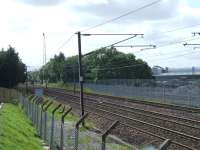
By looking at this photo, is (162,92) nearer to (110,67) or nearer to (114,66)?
(110,67)

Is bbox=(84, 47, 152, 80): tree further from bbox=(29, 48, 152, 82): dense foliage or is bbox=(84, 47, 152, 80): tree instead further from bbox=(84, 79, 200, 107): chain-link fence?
bbox=(84, 79, 200, 107): chain-link fence

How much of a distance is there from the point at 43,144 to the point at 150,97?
169ft

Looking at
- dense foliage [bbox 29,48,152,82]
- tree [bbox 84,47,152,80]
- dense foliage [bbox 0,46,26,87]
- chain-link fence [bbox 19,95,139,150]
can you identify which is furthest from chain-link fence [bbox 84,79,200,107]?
chain-link fence [bbox 19,95,139,150]

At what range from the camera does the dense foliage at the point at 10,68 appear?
3376 inches

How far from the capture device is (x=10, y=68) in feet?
282

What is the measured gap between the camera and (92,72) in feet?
486

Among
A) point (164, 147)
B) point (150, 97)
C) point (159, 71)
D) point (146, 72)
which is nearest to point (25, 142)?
point (164, 147)

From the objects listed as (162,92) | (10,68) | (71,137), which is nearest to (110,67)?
(10,68)

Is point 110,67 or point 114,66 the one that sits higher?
point 114,66

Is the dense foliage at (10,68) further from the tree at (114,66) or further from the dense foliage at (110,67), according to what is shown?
the tree at (114,66)

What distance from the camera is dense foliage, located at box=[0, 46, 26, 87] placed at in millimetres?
85750

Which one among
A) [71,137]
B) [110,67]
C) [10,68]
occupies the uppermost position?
[110,67]

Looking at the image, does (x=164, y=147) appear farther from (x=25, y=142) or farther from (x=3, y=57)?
(x=3, y=57)

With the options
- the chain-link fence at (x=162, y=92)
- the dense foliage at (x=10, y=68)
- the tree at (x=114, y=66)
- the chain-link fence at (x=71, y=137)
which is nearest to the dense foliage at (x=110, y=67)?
the tree at (x=114, y=66)
